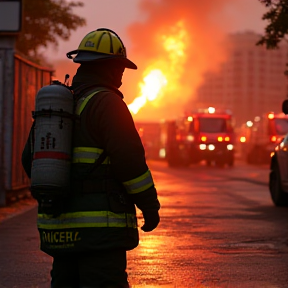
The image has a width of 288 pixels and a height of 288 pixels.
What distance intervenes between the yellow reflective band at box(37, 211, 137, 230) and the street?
3.14m

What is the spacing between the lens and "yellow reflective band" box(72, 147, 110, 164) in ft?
14.4

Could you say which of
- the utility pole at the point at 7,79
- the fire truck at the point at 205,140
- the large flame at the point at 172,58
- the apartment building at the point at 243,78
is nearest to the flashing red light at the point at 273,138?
the fire truck at the point at 205,140

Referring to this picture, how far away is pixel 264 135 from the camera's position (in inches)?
1628

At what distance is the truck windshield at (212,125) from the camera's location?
39344 millimetres

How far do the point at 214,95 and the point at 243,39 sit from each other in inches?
539

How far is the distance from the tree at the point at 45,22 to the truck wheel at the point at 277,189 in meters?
21.2

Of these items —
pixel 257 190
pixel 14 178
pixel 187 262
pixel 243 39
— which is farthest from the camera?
pixel 243 39

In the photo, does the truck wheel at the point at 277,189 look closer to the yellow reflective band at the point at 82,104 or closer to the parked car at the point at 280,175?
the parked car at the point at 280,175

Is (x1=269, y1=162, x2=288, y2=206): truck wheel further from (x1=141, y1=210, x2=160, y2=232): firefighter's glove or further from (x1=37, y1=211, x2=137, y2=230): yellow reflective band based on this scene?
(x1=37, y1=211, x2=137, y2=230): yellow reflective band

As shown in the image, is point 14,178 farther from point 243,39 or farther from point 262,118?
point 243,39

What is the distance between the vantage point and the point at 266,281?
772 centimetres

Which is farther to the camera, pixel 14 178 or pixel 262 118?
pixel 262 118

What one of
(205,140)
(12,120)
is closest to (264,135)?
(205,140)

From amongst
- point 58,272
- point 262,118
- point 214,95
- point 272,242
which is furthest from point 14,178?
point 214,95
